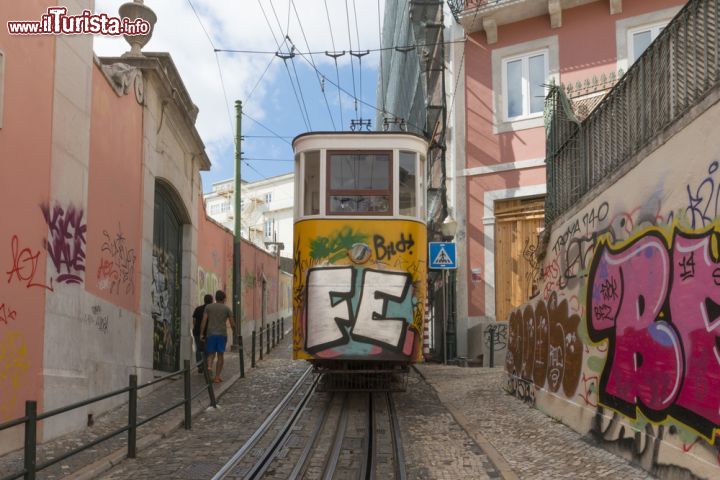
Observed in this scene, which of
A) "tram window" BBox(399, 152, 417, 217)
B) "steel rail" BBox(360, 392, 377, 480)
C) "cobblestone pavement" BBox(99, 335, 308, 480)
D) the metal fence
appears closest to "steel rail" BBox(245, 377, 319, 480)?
"cobblestone pavement" BBox(99, 335, 308, 480)

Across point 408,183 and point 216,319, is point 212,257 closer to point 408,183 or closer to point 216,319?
point 216,319

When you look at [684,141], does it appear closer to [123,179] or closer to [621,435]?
[621,435]

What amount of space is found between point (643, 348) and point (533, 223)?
9.65 meters

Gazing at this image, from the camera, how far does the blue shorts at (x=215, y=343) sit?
37.8 feet

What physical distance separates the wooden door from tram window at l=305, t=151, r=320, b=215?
6.55 m

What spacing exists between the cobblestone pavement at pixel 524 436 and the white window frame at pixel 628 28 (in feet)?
24.5

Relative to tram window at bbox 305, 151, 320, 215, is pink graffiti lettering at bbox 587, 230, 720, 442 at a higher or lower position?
lower

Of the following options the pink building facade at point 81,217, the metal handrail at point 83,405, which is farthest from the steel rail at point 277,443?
the pink building facade at point 81,217

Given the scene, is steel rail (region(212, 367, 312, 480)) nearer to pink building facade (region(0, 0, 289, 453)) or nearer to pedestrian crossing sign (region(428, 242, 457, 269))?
pink building facade (region(0, 0, 289, 453))

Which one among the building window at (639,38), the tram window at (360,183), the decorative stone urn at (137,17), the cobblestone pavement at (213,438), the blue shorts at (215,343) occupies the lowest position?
the cobblestone pavement at (213,438)

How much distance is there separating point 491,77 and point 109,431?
11.8 meters

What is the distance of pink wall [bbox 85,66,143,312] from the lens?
8922 mm

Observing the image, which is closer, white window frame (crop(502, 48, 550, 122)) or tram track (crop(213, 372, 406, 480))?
tram track (crop(213, 372, 406, 480))

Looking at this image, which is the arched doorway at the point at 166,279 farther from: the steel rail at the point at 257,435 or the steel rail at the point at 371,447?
the steel rail at the point at 371,447
